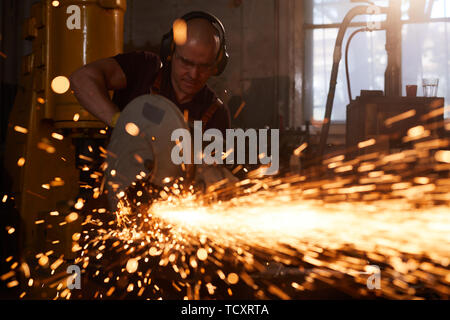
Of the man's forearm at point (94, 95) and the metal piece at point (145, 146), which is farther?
the man's forearm at point (94, 95)

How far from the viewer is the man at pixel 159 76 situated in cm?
169

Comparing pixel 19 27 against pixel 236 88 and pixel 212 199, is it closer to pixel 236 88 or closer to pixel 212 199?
pixel 236 88

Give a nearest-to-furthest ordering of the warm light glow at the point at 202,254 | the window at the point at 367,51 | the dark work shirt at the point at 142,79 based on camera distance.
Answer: the warm light glow at the point at 202,254 → the dark work shirt at the point at 142,79 → the window at the point at 367,51

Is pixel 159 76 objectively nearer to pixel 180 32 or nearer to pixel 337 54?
pixel 180 32

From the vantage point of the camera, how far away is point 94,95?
165 centimetres

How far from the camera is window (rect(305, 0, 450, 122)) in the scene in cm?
362

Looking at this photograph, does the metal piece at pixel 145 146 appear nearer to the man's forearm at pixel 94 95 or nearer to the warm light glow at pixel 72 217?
the man's forearm at pixel 94 95

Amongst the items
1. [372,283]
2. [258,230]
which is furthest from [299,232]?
[372,283]

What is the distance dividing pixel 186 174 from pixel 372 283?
0.67 meters

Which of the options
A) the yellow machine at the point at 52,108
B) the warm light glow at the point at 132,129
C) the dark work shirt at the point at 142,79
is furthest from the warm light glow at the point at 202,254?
the yellow machine at the point at 52,108

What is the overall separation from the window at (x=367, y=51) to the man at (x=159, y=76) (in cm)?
206

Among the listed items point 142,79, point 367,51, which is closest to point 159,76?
point 142,79

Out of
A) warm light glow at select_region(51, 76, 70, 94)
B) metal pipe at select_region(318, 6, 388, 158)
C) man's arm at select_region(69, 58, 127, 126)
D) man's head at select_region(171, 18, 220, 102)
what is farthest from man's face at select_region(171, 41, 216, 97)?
metal pipe at select_region(318, 6, 388, 158)

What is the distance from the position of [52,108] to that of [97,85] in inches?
21.1
